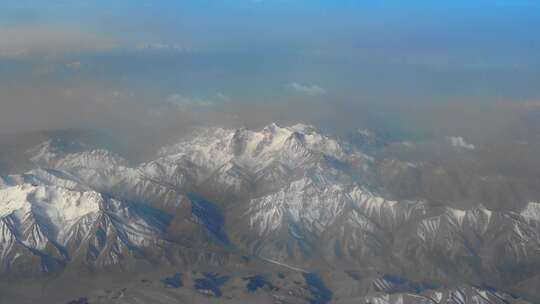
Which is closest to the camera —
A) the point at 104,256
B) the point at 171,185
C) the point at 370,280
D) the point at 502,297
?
the point at 502,297

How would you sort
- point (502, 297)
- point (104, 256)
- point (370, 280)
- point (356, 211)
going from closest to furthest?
point (502, 297) < point (370, 280) < point (104, 256) < point (356, 211)

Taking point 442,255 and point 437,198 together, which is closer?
point 442,255

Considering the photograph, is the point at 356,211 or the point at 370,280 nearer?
the point at 370,280

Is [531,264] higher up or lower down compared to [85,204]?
lower down

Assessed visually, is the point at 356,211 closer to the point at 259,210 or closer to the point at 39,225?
the point at 259,210

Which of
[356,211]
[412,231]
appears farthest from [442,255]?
[356,211]

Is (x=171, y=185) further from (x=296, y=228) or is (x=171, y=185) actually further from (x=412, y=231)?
(x=412, y=231)

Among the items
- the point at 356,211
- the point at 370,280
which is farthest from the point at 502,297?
the point at 356,211
